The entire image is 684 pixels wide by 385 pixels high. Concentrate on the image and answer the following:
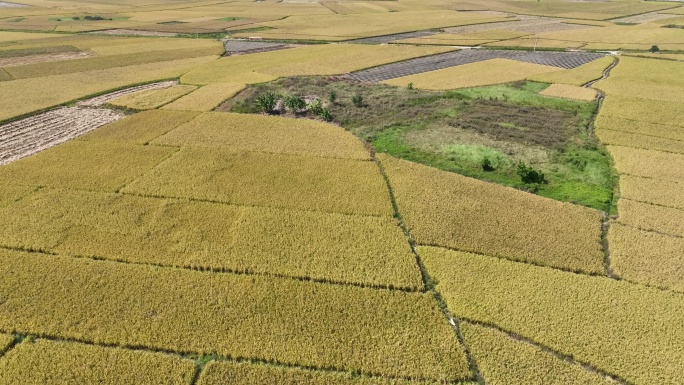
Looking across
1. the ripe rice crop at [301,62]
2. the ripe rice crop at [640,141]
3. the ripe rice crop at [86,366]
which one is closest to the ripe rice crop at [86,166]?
the ripe rice crop at [86,366]

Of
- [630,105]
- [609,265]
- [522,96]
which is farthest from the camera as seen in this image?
[522,96]

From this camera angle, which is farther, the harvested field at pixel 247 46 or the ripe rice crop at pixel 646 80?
the harvested field at pixel 247 46

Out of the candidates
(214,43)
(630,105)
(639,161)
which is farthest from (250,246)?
(214,43)

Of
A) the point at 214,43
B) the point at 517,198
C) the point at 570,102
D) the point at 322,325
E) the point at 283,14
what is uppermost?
the point at 283,14

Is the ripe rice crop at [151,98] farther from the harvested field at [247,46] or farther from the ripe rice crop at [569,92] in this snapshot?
the ripe rice crop at [569,92]

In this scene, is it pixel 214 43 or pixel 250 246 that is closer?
pixel 250 246

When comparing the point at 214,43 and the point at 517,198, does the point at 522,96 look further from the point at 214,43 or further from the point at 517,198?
the point at 214,43

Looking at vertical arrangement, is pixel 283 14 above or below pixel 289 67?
above

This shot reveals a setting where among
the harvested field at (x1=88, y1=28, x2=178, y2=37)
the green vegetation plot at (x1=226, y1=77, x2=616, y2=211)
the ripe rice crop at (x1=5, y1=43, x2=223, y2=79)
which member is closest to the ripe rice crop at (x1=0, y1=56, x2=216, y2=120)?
the ripe rice crop at (x1=5, y1=43, x2=223, y2=79)
